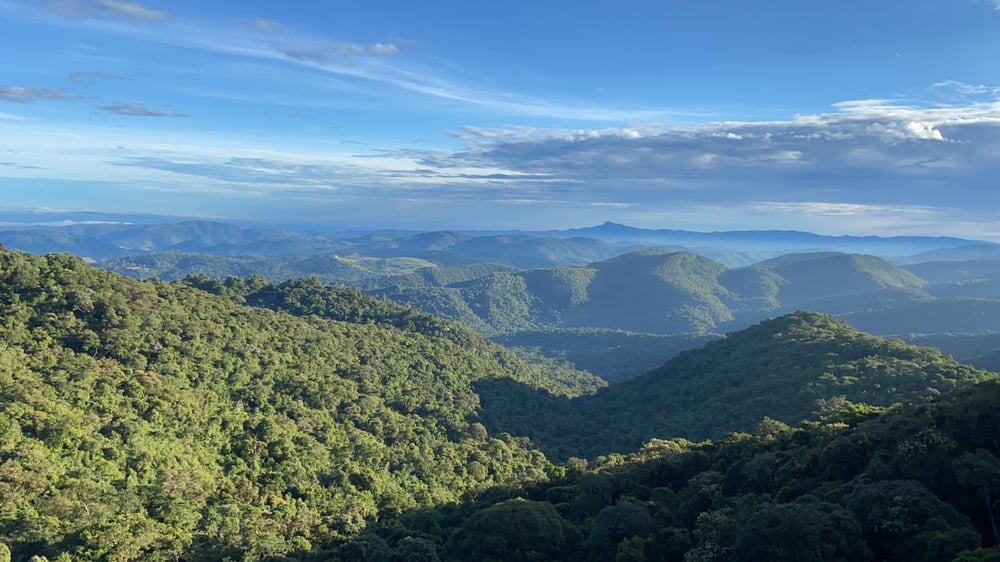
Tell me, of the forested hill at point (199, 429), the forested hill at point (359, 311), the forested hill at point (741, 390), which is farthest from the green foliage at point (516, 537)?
the forested hill at point (359, 311)

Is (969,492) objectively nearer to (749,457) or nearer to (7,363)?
(749,457)

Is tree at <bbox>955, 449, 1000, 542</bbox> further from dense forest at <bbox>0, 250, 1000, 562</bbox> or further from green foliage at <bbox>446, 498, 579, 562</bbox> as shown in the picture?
green foliage at <bbox>446, 498, 579, 562</bbox>

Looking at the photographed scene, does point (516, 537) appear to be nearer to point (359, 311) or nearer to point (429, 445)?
point (429, 445)

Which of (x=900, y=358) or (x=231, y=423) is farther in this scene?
(x=900, y=358)

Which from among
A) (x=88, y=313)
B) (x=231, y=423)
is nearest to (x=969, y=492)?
(x=231, y=423)

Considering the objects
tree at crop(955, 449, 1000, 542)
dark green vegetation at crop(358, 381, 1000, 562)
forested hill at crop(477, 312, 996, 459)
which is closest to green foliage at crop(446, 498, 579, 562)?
dark green vegetation at crop(358, 381, 1000, 562)

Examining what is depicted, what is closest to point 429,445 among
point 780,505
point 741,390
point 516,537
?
point 516,537
